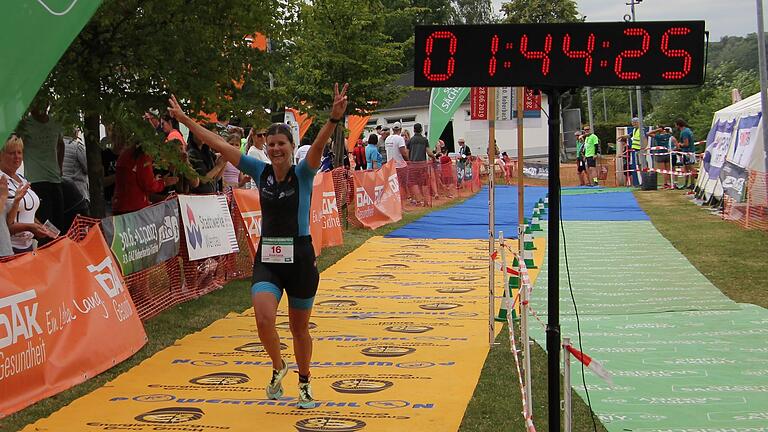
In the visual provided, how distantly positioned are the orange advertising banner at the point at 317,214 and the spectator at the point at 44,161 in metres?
3.40

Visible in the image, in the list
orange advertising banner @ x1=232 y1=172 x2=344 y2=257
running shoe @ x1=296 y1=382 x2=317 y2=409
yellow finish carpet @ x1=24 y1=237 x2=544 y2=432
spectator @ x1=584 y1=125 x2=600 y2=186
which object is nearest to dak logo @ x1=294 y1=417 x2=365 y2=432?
yellow finish carpet @ x1=24 y1=237 x2=544 y2=432

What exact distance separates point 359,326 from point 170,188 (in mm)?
3615

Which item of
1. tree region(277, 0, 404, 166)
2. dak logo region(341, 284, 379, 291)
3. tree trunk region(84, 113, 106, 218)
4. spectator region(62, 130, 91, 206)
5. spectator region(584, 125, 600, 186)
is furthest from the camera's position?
spectator region(584, 125, 600, 186)

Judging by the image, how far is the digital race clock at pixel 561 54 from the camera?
17.1ft

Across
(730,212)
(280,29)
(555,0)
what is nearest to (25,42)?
(280,29)

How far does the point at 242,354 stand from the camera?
9070mm

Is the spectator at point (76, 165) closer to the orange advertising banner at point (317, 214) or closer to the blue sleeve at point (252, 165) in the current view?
the orange advertising banner at point (317, 214)

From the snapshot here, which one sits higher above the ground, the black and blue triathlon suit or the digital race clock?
the digital race clock

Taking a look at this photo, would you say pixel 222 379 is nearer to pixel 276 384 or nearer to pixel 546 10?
pixel 276 384

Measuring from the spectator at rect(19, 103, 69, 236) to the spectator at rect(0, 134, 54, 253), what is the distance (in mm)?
1355

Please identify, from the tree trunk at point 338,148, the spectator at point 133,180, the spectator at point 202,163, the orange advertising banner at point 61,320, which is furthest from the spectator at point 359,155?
the orange advertising banner at point 61,320

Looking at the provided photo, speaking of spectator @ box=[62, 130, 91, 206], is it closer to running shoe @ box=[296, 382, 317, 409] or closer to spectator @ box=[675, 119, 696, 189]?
running shoe @ box=[296, 382, 317, 409]

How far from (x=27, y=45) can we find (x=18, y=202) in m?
5.90

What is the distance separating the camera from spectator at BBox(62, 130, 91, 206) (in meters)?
11.5
